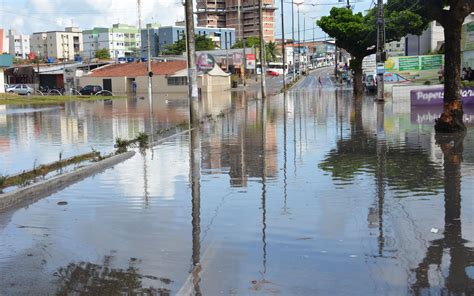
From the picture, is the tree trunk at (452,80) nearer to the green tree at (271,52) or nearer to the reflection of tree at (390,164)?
the reflection of tree at (390,164)

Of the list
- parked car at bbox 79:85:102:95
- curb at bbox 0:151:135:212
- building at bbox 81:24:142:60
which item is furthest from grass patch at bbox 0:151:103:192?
building at bbox 81:24:142:60

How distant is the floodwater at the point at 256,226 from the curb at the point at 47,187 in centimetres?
28

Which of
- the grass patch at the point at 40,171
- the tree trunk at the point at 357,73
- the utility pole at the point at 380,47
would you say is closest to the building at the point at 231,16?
the tree trunk at the point at 357,73

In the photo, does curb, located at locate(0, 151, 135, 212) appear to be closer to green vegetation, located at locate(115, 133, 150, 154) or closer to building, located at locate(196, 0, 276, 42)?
green vegetation, located at locate(115, 133, 150, 154)

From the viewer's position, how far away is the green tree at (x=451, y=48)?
1711cm

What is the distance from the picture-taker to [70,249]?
7.24 m

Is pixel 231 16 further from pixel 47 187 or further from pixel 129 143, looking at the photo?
pixel 47 187

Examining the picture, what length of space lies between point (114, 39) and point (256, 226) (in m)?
174

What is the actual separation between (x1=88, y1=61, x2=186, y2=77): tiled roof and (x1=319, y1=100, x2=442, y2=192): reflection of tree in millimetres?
66688

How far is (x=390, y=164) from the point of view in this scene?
1316cm

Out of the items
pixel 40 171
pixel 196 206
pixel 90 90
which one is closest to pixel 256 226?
pixel 196 206

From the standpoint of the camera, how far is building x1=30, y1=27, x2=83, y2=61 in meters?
179

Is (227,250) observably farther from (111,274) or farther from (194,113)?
(194,113)

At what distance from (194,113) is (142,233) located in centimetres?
1476
